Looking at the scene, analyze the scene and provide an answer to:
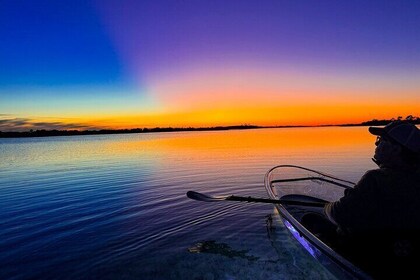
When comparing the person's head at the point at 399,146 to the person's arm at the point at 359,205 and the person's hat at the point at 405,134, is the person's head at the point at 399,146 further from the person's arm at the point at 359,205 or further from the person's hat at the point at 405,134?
the person's arm at the point at 359,205

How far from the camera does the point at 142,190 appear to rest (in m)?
16.6

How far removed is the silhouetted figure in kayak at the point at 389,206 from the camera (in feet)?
12.2

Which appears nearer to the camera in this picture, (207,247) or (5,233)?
(207,247)

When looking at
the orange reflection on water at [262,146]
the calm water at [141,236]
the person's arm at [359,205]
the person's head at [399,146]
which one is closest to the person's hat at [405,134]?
the person's head at [399,146]

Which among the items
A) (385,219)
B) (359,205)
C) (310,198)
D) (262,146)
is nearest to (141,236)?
(310,198)

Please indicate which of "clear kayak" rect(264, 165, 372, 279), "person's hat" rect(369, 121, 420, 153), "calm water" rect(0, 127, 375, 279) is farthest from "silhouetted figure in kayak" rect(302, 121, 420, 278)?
"calm water" rect(0, 127, 375, 279)

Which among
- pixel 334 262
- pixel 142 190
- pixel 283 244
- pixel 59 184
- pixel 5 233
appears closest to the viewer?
pixel 334 262

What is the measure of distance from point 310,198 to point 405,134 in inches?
288

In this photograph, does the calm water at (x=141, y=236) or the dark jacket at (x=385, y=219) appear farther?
the calm water at (x=141, y=236)

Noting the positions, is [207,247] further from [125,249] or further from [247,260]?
[125,249]

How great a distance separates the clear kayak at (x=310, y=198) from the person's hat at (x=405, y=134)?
6.69 feet

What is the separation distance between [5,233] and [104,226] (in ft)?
10.4

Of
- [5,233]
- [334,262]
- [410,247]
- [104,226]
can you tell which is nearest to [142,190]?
[104,226]

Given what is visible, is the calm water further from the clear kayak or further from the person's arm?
the person's arm
